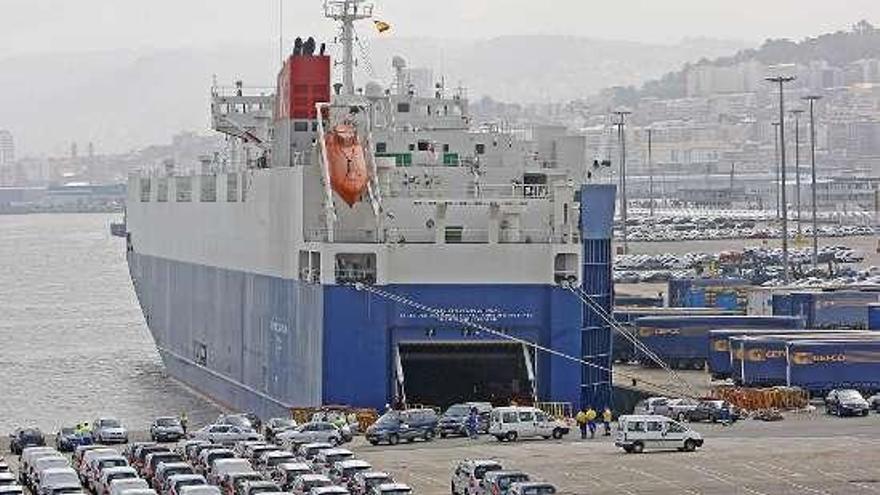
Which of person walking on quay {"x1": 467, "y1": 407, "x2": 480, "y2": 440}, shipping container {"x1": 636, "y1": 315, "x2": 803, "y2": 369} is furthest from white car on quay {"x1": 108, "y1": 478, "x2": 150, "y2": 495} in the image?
shipping container {"x1": 636, "y1": 315, "x2": 803, "y2": 369}

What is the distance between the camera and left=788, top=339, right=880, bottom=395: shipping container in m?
49.9

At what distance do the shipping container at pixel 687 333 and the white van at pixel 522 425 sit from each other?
1878cm

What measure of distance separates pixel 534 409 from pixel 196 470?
27.1 feet

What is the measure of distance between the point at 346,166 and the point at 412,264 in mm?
2640

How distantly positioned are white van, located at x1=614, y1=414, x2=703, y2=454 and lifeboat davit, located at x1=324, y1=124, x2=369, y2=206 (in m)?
9.69

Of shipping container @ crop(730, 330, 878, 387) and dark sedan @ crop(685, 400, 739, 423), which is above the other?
shipping container @ crop(730, 330, 878, 387)

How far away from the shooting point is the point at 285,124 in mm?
52062

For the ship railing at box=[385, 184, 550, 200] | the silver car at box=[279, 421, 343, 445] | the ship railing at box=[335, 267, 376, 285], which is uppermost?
the ship railing at box=[385, 184, 550, 200]

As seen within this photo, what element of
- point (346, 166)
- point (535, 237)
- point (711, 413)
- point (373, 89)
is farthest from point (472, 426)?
point (373, 89)

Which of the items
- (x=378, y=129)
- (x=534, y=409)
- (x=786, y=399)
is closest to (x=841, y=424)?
(x=786, y=399)

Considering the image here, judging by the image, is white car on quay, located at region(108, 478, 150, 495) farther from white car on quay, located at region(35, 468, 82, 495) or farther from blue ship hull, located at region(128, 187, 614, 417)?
blue ship hull, located at region(128, 187, 614, 417)

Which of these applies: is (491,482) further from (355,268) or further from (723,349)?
(723,349)

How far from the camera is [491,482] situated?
107ft

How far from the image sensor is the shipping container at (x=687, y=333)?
60.6 metres
